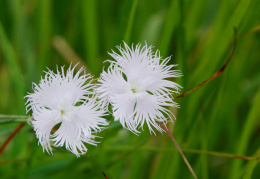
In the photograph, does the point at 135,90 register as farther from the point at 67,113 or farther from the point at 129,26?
the point at 129,26

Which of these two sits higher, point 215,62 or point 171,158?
point 215,62

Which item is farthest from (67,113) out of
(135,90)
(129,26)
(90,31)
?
(90,31)

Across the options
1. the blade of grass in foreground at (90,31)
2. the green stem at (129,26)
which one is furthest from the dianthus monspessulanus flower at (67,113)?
the blade of grass in foreground at (90,31)

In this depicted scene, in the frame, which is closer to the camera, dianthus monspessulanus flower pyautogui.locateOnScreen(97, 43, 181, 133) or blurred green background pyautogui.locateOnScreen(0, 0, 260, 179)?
dianthus monspessulanus flower pyautogui.locateOnScreen(97, 43, 181, 133)

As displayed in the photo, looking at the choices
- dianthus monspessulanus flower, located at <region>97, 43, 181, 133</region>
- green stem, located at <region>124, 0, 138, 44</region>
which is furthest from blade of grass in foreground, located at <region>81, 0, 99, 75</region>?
dianthus monspessulanus flower, located at <region>97, 43, 181, 133</region>

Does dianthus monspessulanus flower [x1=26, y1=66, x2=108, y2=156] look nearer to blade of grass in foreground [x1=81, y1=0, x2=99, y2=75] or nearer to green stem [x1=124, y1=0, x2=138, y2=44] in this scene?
green stem [x1=124, y1=0, x2=138, y2=44]

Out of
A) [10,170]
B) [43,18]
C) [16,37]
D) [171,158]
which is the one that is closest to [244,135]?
[171,158]

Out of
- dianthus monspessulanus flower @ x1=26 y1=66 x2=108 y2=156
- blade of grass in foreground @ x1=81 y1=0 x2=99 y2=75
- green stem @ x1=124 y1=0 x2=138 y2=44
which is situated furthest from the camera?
blade of grass in foreground @ x1=81 y1=0 x2=99 y2=75

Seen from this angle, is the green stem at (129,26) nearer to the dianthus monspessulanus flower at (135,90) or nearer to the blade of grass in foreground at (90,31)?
the dianthus monspessulanus flower at (135,90)

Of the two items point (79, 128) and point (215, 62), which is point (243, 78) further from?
point (79, 128)
